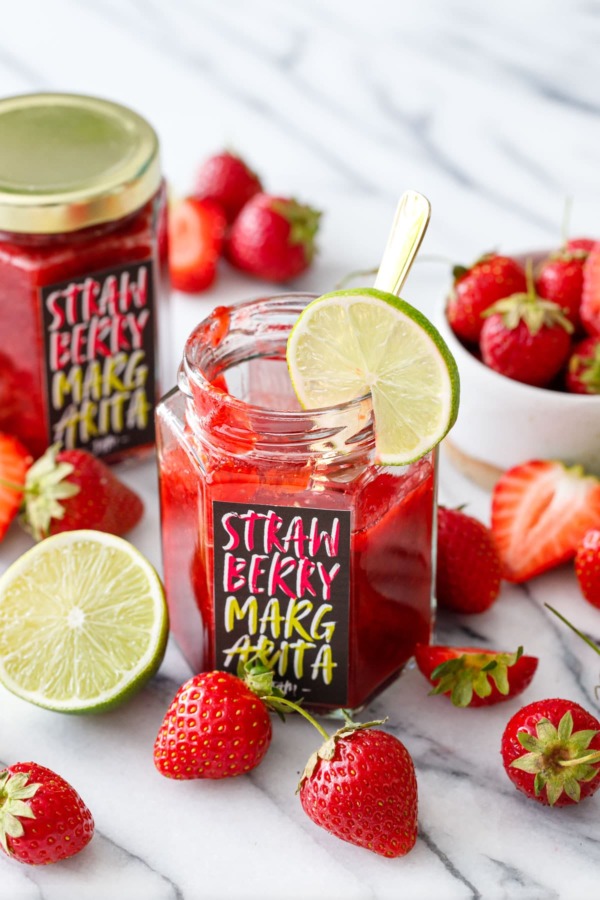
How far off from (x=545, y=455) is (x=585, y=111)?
0.90 metres

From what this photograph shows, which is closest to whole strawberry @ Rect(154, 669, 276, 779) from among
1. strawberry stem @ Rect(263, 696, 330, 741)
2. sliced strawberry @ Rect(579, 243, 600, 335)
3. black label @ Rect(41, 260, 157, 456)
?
strawberry stem @ Rect(263, 696, 330, 741)

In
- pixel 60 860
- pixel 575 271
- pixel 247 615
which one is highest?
pixel 575 271

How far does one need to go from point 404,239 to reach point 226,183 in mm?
737

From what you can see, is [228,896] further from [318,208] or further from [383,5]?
[383,5]

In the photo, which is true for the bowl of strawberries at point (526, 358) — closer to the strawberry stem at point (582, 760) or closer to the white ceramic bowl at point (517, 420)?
the white ceramic bowl at point (517, 420)

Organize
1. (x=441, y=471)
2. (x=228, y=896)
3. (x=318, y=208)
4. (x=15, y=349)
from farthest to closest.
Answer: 1. (x=318, y=208)
2. (x=441, y=471)
3. (x=15, y=349)
4. (x=228, y=896)

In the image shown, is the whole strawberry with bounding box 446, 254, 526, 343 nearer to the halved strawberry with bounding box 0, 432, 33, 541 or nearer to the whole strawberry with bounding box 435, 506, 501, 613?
the whole strawberry with bounding box 435, 506, 501, 613

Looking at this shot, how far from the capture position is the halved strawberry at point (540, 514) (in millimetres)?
1369

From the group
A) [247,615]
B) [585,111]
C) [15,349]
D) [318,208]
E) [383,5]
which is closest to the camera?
[247,615]

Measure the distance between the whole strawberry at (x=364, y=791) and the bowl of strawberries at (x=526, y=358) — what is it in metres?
0.43

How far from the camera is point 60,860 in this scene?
1093mm

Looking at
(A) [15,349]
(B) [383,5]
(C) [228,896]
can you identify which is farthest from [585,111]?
(C) [228,896]

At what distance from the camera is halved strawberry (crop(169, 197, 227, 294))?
5.63 feet

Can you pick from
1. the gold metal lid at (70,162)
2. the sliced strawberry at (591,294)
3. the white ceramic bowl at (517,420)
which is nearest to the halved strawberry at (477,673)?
the white ceramic bowl at (517,420)
